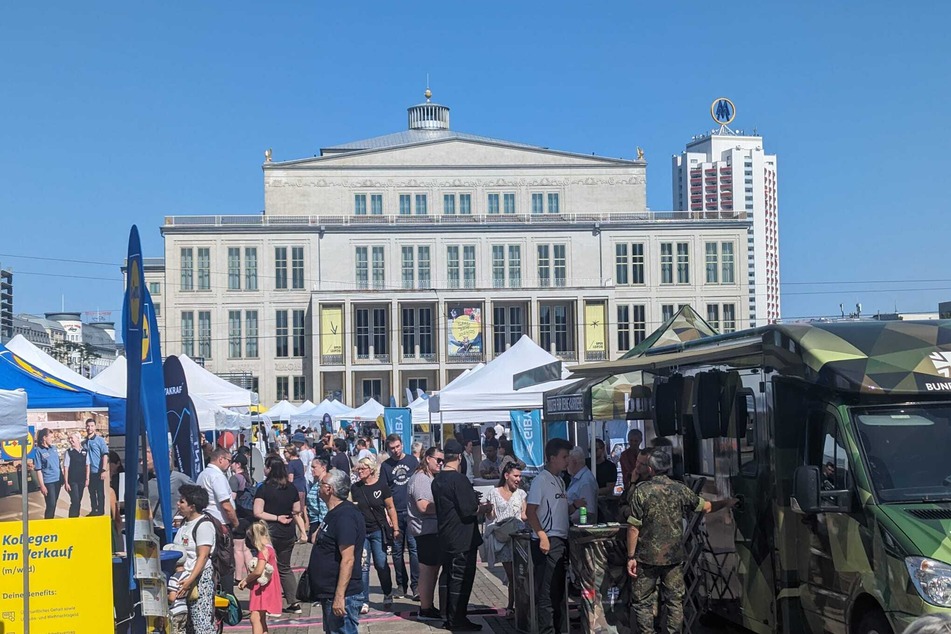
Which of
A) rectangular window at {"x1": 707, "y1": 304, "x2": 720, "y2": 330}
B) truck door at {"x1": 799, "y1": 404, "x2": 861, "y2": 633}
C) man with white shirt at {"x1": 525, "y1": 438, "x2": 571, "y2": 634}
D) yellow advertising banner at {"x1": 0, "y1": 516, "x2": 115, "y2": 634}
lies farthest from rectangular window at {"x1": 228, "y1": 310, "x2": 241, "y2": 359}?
truck door at {"x1": 799, "y1": 404, "x2": 861, "y2": 633}

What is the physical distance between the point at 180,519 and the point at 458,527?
3.00 m

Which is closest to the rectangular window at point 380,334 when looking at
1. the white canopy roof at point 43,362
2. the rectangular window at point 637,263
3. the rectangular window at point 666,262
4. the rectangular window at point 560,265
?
the rectangular window at point 560,265

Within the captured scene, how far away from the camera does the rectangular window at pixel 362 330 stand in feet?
273

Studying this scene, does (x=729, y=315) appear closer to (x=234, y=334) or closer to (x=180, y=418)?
(x=234, y=334)

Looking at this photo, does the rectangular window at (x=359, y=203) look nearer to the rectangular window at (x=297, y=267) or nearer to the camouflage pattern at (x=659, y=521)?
the rectangular window at (x=297, y=267)

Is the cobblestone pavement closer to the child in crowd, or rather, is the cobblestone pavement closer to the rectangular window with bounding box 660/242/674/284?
the child in crowd

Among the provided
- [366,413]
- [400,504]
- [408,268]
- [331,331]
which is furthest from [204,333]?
[400,504]

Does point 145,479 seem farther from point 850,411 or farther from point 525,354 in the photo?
point 525,354

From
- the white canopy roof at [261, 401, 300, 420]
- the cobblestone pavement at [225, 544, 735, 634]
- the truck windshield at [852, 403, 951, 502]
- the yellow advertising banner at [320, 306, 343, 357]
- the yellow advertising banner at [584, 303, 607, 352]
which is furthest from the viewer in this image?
the yellow advertising banner at [584, 303, 607, 352]

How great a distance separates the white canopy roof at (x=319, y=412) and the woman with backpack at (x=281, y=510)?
31.8m

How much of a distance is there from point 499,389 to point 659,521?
37.3 ft

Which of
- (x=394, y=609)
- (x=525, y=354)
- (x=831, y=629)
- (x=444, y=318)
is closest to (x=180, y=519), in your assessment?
(x=394, y=609)

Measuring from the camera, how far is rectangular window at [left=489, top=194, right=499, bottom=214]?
87.6m

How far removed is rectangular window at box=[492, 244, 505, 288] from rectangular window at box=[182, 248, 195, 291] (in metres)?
22.1
